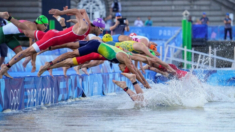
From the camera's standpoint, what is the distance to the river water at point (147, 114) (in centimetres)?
769

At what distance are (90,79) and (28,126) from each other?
6.39 metres

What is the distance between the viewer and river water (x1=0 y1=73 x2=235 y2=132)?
769 centimetres

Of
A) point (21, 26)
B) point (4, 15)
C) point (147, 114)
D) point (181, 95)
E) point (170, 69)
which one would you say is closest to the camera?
point (147, 114)

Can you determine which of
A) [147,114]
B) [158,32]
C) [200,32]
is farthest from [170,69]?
[200,32]

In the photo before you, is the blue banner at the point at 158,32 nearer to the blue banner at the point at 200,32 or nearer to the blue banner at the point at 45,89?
the blue banner at the point at 200,32

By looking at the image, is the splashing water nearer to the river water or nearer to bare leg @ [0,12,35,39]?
the river water

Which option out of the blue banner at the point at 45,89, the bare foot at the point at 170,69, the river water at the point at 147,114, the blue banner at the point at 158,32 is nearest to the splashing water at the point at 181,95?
the river water at the point at 147,114

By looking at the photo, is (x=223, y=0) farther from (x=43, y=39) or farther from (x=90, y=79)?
(x=43, y=39)

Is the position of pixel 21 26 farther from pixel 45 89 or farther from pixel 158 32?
pixel 158 32

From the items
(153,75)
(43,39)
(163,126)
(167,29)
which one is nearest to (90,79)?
(43,39)

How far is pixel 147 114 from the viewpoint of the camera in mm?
9352

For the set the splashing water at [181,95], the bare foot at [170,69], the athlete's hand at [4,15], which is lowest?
the splashing water at [181,95]

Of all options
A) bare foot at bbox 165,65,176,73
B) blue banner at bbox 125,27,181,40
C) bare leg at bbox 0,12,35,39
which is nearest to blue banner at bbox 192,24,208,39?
blue banner at bbox 125,27,181,40

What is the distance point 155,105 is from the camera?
10875 mm
